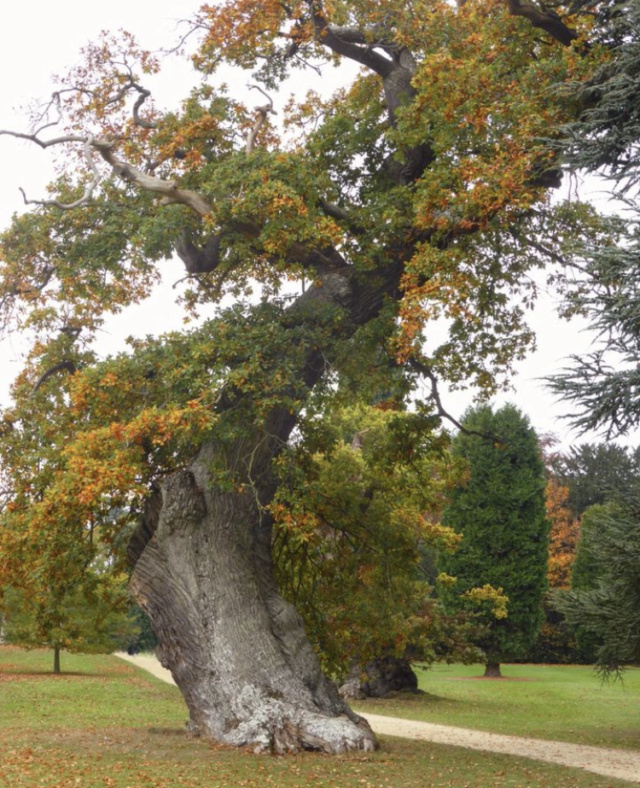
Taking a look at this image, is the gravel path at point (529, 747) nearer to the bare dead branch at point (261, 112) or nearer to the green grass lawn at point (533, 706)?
the green grass lawn at point (533, 706)

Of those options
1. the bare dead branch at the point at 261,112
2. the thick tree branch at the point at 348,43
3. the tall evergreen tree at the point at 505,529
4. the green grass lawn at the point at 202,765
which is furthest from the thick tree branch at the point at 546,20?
the tall evergreen tree at the point at 505,529

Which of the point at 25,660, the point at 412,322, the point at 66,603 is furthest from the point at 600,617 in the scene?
the point at 25,660

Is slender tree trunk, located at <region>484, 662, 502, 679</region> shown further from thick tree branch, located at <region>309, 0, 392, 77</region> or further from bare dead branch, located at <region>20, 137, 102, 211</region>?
bare dead branch, located at <region>20, 137, 102, 211</region>

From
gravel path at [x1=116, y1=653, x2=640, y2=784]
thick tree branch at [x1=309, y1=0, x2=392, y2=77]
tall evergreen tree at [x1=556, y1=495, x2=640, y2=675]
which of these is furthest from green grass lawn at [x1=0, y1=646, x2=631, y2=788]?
thick tree branch at [x1=309, y1=0, x2=392, y2=77]

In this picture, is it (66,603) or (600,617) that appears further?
(66,603)

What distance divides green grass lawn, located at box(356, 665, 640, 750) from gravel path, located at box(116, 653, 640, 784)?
79 centimetres

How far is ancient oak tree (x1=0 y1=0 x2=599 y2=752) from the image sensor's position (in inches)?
477

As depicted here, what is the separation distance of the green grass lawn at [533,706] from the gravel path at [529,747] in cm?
79

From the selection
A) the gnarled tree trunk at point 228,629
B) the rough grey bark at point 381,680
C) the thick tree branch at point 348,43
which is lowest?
the rough grey bark at point 381,680

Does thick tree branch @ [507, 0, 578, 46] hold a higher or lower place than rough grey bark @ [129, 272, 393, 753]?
higher

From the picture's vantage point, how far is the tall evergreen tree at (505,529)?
1319 inches

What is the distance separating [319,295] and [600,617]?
6.86 meters

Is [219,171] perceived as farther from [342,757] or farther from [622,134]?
[342,757]

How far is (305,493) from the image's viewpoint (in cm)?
1269
